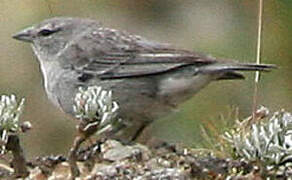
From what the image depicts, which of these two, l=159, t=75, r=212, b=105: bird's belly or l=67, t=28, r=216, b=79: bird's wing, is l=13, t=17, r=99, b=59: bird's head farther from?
l=159, t=75, r=212, b=105: bird's belly

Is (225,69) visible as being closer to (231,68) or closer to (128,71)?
(231,68)

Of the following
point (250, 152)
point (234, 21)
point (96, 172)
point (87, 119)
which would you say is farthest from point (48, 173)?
point (234, 21)

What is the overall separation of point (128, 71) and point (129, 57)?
114 mm

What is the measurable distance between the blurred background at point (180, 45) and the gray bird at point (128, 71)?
2.31 ft

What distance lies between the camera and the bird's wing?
6941mm

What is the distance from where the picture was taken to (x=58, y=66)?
7.28 metres

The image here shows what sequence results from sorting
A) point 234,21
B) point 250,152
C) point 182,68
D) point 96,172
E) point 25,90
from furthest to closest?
1. point 234,21
2. point 25,90
3. point 182,68
4. point 96,172
5. point 250,152

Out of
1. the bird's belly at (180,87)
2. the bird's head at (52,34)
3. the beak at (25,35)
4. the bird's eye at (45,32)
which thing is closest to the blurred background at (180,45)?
the bird's belly at (180,87)

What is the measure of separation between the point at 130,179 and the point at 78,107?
0.36 m

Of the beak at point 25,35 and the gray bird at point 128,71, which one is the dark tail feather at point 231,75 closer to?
the gray bird at point 128,71

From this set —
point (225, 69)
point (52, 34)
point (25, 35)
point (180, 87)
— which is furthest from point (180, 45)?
point (225, 69)

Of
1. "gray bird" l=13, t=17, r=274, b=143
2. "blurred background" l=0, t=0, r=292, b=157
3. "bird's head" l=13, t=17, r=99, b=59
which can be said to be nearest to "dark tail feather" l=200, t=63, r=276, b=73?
"gray bird" l=13, t=17, r=274, b=143

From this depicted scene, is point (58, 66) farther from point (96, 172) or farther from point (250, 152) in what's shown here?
point (250, 152)

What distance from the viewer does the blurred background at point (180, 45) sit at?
8.62 m
